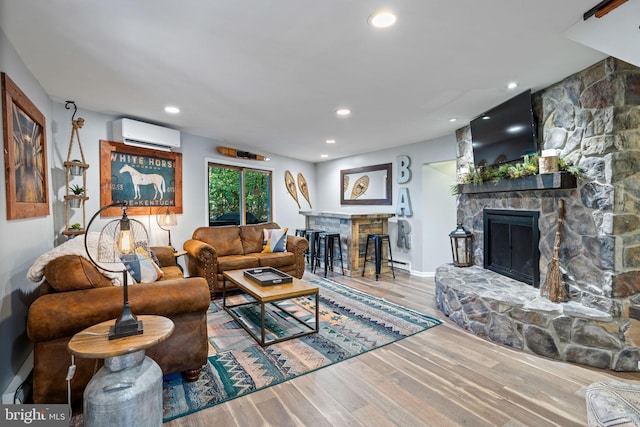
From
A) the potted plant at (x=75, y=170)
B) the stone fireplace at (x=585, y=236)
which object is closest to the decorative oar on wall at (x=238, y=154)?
the potted plant at (x=75, y=170)

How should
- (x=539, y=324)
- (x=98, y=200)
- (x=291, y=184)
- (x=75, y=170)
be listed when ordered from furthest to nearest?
(x=291, y=184), (x=98, y=200), (x=75, y=170), (x=539, y=324)

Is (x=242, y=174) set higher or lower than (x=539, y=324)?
higher

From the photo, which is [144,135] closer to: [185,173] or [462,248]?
[185,173]

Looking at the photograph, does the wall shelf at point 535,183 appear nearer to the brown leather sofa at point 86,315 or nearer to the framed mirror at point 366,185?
A: the framed mirror at point 366,185

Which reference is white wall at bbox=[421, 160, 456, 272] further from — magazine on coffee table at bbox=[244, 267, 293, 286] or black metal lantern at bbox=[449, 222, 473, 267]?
magazine on coffee table at bbox=[244, 267, 293, 286]

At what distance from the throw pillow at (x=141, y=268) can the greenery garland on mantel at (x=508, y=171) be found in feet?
11.7

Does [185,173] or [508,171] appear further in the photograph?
[185,173]

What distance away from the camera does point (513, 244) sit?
3.45 meters

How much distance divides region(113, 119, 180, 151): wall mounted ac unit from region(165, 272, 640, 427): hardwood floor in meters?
3.53

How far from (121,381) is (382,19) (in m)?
2.44

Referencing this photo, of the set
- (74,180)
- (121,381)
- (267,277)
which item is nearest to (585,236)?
(267,277)

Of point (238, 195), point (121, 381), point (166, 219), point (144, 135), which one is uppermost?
point (144, 135)

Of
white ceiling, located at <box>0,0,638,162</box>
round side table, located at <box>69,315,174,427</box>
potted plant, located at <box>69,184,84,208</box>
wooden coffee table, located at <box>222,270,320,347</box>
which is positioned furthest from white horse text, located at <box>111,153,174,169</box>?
round side table, located at <box>69,315,174,427</box>

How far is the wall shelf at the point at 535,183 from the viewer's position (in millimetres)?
2596
